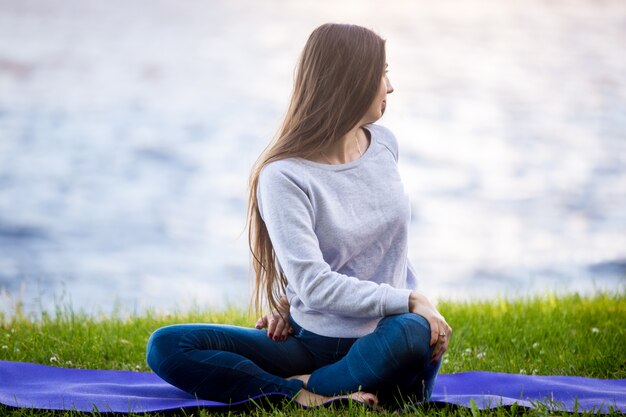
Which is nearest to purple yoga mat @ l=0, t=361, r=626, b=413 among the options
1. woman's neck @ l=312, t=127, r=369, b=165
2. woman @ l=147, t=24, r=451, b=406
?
woman @ l=147, t=24, r=451, b=406

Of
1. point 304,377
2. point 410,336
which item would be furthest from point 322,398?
point 410,336

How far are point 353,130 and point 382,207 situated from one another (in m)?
0.33

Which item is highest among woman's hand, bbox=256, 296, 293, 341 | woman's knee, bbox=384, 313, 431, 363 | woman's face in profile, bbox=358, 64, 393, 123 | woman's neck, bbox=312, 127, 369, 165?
woman's face in profile, bbox=358, 64, 393, 123

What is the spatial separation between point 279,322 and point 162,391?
0.69 m

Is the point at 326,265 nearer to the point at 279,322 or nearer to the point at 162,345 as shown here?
the point at 279,322

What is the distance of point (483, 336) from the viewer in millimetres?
4879

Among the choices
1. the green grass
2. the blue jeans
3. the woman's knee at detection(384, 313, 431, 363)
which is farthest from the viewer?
the green grass

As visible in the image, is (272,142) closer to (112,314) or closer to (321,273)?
(321,273)

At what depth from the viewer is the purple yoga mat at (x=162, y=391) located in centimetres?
330

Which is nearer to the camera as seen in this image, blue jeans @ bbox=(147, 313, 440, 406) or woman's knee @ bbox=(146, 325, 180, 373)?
blue jeans @ bbox=(147, 313, 440, 406)

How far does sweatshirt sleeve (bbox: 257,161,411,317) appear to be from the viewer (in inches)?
118

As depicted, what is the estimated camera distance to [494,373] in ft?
13.2

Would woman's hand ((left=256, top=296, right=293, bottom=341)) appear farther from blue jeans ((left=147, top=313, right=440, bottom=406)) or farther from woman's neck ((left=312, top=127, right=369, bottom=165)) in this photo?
woman's neck ((left=312, top=127, right=369, bottom=165))

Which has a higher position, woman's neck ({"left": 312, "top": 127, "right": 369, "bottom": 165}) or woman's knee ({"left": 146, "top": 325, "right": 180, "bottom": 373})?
woman's neck ({"left": 312, "top": 127, "right": 369, "bottom": 165})
